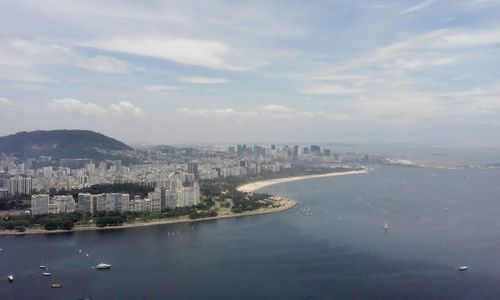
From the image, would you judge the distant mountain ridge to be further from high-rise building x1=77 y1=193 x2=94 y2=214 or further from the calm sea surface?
the calm sea surface

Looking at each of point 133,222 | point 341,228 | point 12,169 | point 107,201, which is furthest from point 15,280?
point 12,169

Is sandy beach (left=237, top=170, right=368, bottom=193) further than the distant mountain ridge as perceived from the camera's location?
No

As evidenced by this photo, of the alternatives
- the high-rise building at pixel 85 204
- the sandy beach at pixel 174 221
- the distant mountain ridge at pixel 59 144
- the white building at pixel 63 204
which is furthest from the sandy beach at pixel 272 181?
the distant mountain ridge at pixel 59 144

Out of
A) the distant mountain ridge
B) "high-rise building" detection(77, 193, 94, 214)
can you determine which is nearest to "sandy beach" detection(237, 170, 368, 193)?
"high-rise building" detection(77, 193, 94, 214)

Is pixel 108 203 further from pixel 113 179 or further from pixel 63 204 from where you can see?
pixel 113 179

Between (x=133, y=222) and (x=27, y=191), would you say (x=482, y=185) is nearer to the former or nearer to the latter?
(x=133, y=222)

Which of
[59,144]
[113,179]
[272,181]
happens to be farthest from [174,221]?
[59,144]
